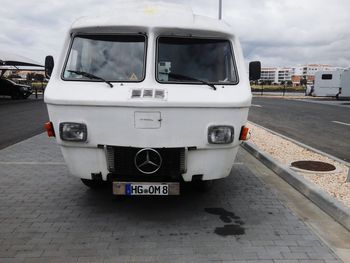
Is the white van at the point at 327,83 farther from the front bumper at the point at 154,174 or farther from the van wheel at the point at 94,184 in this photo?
the front bumper at the point at 154,174

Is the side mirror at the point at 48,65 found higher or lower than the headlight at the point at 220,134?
higher

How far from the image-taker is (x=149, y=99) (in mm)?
4527

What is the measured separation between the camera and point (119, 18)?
5.35 m

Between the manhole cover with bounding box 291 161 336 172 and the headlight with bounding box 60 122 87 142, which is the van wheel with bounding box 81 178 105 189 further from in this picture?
the manhole cover with bounding box 291 161 336 172

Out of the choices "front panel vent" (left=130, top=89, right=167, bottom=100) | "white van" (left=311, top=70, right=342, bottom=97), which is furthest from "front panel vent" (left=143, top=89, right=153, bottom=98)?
"white van" (left=311, top=70, right=342, bottom=97)

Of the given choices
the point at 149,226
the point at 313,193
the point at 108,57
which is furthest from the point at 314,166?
the point at 108,57

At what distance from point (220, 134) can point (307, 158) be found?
167 inches

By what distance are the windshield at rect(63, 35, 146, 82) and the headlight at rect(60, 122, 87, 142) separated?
28.7 inches

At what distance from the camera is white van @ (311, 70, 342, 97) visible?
125 ft

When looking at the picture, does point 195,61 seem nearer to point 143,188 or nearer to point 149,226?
point 143,188

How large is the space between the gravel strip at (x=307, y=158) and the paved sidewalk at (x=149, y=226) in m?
0.80

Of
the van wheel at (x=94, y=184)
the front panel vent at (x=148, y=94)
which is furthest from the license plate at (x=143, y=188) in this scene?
the van wheel at (x=94, y=184)

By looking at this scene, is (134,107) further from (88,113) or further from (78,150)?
(78,150)

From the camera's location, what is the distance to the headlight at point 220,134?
15.4ft
